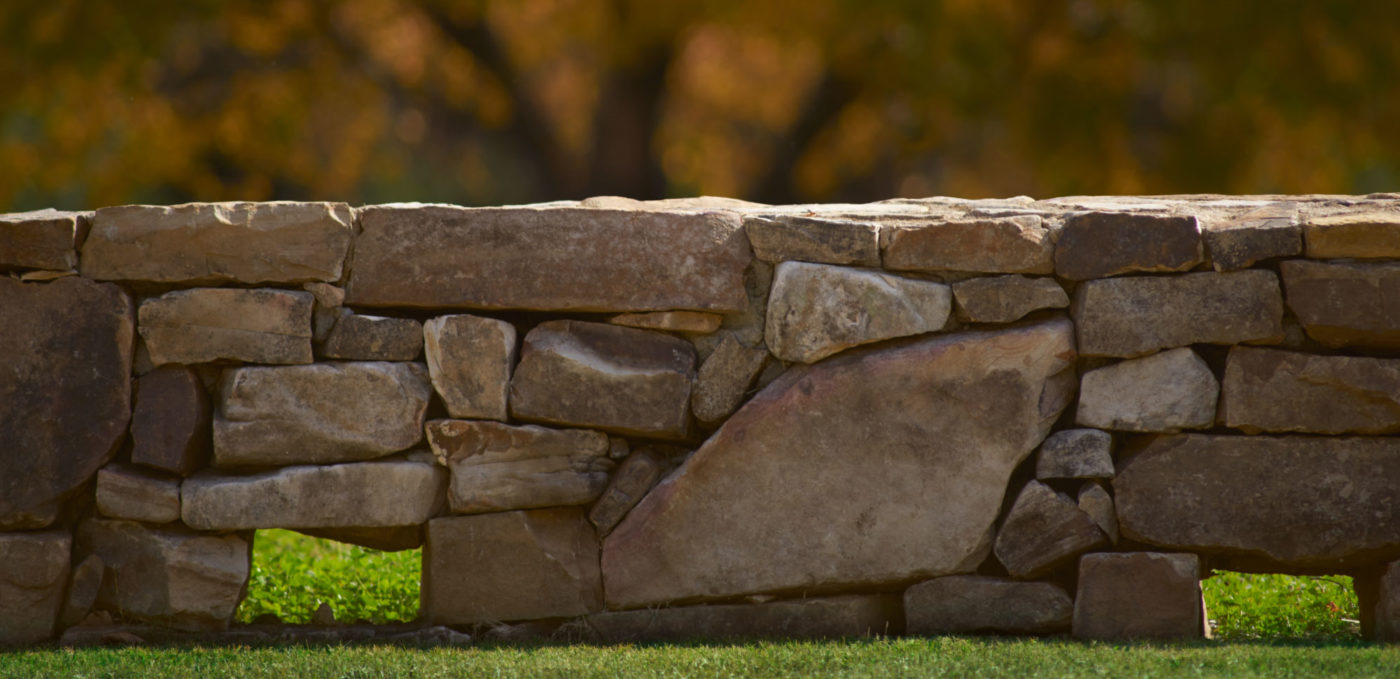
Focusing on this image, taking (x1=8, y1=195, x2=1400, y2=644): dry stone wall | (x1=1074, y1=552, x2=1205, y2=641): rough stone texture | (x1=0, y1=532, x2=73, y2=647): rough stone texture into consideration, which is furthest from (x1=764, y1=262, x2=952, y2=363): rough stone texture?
(x1=0, y1=532, x2=73, y2=647): rough stone texture

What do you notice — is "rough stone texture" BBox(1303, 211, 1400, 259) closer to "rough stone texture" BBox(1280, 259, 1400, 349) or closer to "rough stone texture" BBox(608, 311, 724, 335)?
"rough stone texture" BBox(1280, 259, 1400, 349)

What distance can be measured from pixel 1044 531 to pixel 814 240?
3.42 ft

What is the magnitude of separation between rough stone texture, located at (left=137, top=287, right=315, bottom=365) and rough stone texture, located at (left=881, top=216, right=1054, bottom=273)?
1720mm

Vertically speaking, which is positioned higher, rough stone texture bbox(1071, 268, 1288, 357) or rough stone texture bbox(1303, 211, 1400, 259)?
rough stone texture bbox(1303, 211, 1400, 259)

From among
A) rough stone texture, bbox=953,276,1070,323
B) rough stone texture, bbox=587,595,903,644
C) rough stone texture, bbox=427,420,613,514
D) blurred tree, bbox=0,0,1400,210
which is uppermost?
blurred tree, bbox=0,0,1400,210

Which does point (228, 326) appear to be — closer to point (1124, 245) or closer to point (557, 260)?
point (557, 260)

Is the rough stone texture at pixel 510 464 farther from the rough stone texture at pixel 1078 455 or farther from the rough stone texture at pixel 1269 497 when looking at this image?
the rough stone texture at pixel 1269 497

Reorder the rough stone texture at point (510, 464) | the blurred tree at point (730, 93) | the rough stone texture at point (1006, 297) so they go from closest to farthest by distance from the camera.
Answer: the rough stone texture at point (1006, 297)
the rough stone texture at point (510, 464)
the blurred tree at point (730, 93)

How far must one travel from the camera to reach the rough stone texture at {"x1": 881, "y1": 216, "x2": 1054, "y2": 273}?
3553 millimetres

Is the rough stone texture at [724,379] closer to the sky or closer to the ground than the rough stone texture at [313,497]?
closer to the sky

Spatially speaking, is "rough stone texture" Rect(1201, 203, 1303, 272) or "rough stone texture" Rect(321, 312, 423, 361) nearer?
"rough stone texture" Rect(1201, 203, 1303, 272)

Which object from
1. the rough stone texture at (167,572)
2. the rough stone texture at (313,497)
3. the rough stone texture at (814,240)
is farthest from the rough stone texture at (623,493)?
the rough stone texture at (167,572)

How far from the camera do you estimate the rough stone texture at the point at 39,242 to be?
11.9 feet

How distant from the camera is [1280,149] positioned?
9.95m
